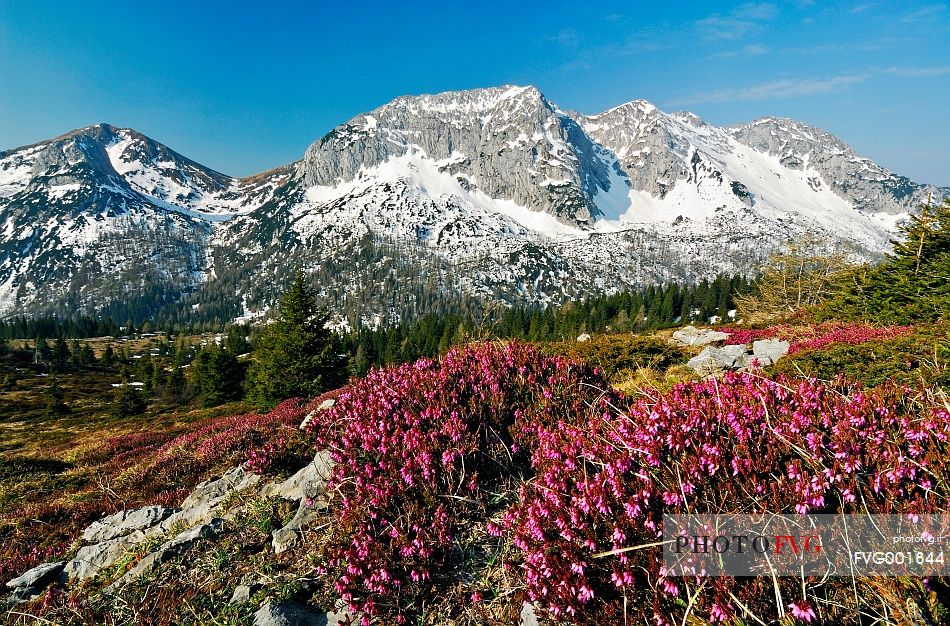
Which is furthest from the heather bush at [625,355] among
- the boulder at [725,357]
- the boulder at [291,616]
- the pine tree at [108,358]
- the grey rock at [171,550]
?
the pine tree at [108,358]

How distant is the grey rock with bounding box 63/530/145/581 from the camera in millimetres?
5293

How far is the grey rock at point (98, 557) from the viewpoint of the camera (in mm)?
5293

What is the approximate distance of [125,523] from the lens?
6574 millimetres

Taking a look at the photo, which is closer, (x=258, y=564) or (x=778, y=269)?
(x=258, y=564)

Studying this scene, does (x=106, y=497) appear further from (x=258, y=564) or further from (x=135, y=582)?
(x=258, y=564)

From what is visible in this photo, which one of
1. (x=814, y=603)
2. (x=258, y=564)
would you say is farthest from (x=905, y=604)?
(x=258, y=564)

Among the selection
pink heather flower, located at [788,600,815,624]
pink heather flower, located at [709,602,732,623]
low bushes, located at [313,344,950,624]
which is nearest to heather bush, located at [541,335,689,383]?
low bushes, located at [313,344,950,624]

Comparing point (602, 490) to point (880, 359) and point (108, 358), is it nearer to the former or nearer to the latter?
point (880, 359)

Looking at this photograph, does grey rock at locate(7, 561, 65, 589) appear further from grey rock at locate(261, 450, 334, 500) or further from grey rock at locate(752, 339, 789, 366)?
grey rock at locate(752, 339, 789, 366)

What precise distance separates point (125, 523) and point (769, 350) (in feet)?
51.2

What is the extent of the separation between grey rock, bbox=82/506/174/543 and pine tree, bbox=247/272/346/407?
76.3ft

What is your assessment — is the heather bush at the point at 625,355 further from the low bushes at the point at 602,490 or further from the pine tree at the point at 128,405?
the pine tree at the point at 128,405

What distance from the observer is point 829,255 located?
36.9 m

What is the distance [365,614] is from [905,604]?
3.68 m
